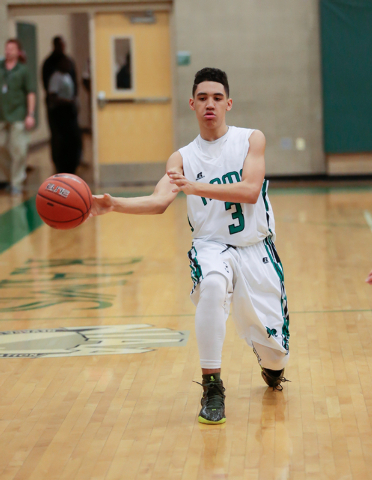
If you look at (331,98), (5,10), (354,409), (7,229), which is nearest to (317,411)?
(354,409)

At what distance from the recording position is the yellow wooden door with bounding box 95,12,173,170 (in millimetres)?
11609

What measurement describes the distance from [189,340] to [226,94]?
1.60m

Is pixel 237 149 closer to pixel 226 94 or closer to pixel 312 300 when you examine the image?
pixel 226 94

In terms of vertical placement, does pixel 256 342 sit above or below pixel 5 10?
below

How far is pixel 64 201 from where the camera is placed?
341cm

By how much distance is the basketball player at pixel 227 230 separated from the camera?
331cm

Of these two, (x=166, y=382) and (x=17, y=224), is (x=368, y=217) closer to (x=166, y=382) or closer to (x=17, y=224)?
(x=17, y=224)

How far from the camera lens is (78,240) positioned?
7988 mm

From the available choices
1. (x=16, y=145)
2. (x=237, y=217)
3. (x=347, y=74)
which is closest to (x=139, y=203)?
(x=237, y=217)

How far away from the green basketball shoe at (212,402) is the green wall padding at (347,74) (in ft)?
28.6

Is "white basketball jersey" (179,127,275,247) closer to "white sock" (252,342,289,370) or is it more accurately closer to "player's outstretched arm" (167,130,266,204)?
"player's outstretched arm" (167,130,266,204)

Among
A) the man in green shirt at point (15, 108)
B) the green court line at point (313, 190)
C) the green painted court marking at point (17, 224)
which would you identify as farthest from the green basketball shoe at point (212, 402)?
the man in green shirt at point (15, 108)

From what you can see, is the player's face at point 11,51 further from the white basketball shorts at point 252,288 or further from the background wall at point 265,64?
the white basketball shorts at point 252,288

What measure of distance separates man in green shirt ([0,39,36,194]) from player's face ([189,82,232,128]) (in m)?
7.94
